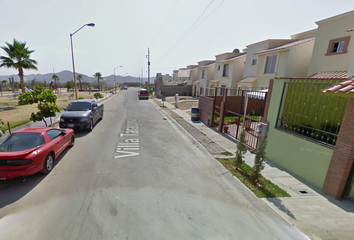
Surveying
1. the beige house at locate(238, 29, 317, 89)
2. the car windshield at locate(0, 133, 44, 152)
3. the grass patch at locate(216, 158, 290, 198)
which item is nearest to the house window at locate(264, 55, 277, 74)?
the beige house at locate(238, 29, 317, 89)

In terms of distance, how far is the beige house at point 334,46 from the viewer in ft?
35.0

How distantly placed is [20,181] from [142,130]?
609cm

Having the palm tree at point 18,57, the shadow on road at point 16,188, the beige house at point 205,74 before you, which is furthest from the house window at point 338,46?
the palm tree at point 18,57

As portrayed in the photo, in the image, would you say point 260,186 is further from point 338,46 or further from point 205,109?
point 338,46

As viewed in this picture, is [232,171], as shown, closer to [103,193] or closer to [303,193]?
[303,193]

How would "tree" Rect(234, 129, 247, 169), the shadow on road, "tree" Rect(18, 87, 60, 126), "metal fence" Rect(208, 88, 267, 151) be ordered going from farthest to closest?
"tree" Rect(18, 87, 60, 126)
"metal fence" Rect(208, 88, 267, 151)
"tree" Rect(234, 129, 247, 169)
the shadow on road

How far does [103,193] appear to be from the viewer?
4.02m

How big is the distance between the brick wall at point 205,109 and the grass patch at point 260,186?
626cm

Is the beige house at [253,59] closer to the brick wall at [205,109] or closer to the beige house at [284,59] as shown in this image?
the beige house at [284,59]

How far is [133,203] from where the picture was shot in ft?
12.1

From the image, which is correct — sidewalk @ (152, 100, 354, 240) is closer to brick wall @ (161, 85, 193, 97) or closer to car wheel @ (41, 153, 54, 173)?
car wheel @ (41, 153, 54, 173)

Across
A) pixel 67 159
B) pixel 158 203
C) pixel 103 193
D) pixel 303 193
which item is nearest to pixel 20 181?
pixel 67 159

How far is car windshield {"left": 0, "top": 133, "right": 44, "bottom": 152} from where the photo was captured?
4.36 m

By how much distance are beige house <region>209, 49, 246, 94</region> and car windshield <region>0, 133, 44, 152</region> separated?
21.7 meters
